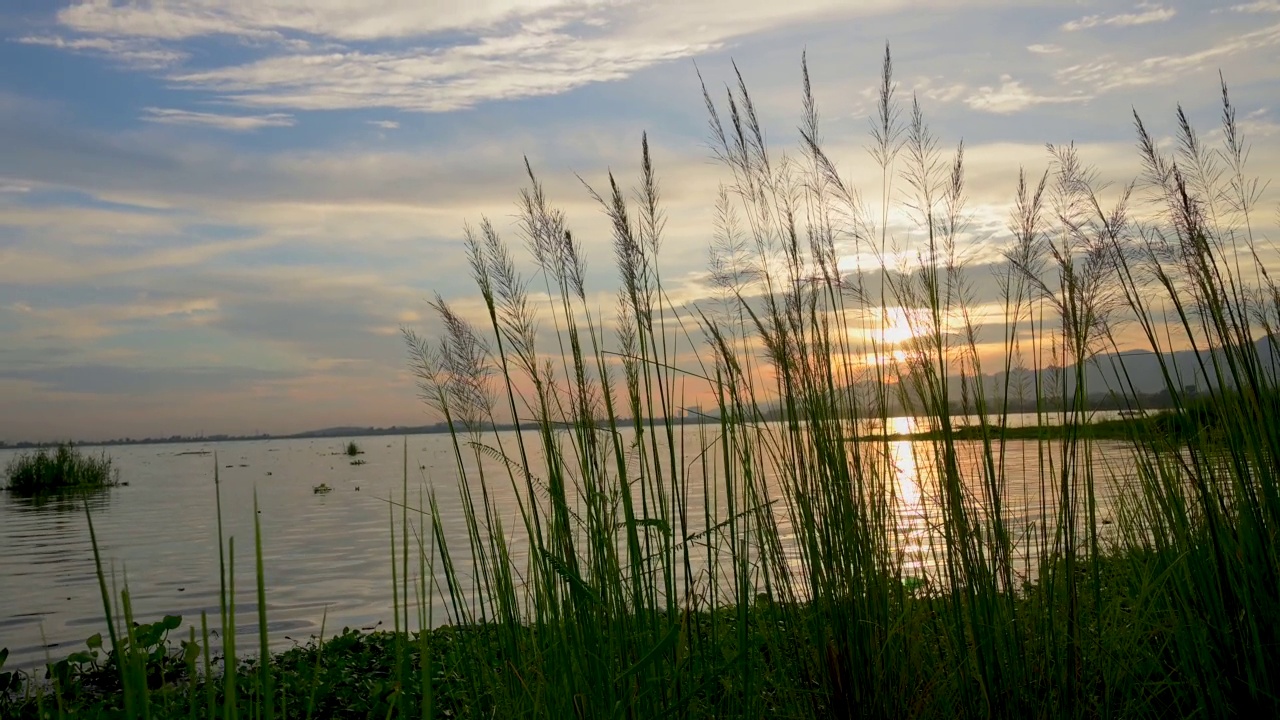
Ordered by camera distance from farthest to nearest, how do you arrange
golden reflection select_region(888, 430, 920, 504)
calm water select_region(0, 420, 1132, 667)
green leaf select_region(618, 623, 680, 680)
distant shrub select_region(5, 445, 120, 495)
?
distant shrub select_region(5, 445, 120, 495) → calm water select_region(0, 420, 1132, 667) → golden reflection select_region(888, 430, 920, 504) → green leaf select_region(618, 623, 680, 680)

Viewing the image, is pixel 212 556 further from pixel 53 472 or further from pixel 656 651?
pixel 53 472

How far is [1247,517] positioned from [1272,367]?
0.59 metres

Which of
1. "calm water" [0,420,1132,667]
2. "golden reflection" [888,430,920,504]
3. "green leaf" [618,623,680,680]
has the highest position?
"golden reflection" [888,430,920,504]

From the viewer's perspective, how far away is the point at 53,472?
23.8m

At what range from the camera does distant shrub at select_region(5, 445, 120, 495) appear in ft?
77.0

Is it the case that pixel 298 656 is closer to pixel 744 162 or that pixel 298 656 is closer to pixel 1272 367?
pixel 744 162

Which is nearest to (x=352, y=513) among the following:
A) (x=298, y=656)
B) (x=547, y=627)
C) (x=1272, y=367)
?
A: (x=298, y=656)

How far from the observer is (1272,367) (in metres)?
2.62

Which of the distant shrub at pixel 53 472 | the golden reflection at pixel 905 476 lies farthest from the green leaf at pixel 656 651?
the distant shrub at pixel 53 472

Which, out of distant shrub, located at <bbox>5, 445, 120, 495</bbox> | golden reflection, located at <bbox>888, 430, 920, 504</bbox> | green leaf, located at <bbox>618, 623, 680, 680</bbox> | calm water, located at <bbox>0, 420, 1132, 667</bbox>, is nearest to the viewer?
green leaf, located at <bbox>618, 623, 680, 680</bbox>

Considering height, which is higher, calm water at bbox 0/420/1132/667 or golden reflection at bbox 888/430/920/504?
golden reflection at bbox 888/430/920/504

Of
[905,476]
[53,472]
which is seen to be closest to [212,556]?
[905,476]

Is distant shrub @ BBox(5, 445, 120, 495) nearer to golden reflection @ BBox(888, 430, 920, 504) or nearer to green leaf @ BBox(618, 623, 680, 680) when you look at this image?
golden reflection @ BBox(888, 430, 920, 504)

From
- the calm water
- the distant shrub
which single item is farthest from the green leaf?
the distant shrub
